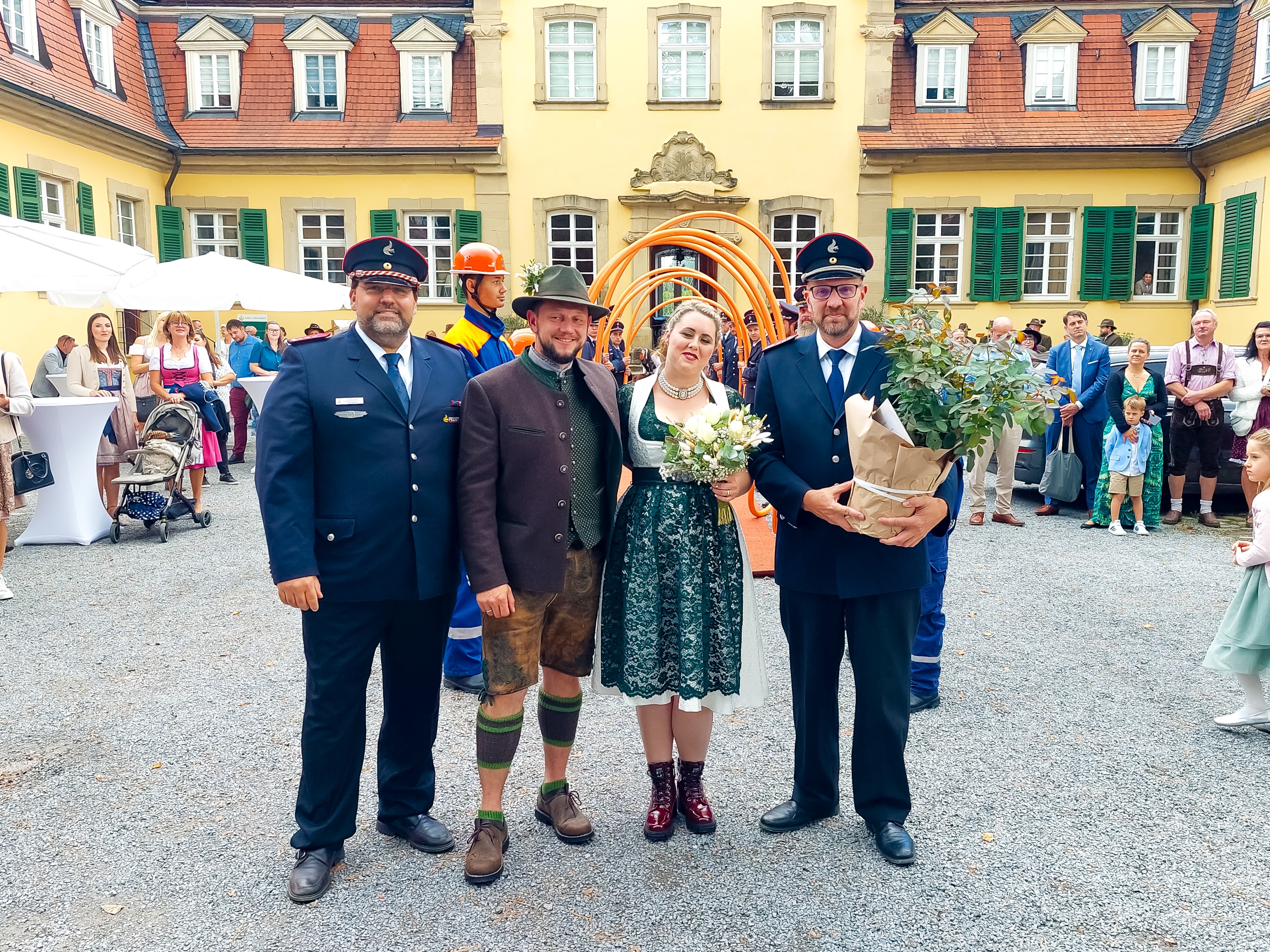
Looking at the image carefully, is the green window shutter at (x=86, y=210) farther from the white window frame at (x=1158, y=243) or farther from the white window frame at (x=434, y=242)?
the white window frame at (x=1158, y=243)

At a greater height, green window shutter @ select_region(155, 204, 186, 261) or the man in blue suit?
green window shutter @ select_region(155, 204, 186, 261)

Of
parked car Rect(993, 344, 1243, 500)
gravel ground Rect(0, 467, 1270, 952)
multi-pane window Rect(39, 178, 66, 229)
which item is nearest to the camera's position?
gravel ground Rect(0, 467, 1270, 952)

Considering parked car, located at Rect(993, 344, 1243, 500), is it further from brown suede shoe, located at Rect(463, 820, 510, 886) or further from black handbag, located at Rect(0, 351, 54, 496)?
black handbag, located at Rect(0, 351, 54, 496)

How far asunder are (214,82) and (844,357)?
880 inches

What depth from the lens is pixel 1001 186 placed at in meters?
21.5

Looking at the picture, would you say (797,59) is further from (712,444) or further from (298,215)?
(712,444)

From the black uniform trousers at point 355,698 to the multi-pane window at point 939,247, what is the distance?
19.9 m

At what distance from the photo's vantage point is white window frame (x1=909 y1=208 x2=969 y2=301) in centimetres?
2170

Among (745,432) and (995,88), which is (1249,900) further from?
(995,88)

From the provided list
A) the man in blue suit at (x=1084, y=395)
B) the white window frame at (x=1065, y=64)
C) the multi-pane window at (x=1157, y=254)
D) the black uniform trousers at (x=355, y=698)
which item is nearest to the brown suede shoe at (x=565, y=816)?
the black uniform trousers at (x=355, y=698)

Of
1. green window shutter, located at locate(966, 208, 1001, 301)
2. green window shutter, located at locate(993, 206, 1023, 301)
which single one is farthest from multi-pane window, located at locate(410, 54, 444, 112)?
green window shutter, located at locate(993, 206, 1023, 301)

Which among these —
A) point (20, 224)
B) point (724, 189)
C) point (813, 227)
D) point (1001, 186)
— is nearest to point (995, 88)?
point (1001, 186)

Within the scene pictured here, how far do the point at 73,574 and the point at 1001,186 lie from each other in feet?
64.0

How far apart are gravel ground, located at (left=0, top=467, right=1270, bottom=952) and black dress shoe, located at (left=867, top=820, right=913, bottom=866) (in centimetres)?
6
